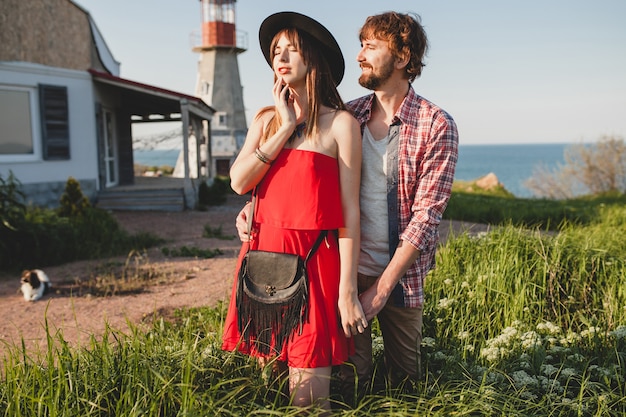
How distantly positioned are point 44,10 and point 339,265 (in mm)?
11833

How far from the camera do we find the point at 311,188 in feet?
7.05

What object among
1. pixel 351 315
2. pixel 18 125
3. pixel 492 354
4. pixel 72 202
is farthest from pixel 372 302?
pixel 18 125

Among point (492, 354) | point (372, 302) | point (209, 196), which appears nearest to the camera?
point (372, 302)

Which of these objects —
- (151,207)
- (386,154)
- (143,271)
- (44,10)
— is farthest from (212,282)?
(44,10)

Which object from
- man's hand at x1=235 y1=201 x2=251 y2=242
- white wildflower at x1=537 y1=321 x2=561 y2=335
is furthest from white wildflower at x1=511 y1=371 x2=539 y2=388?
man's hand at x1=235 y1=201 x2=251 y2=242

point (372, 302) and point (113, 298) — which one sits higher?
point (372, 302)

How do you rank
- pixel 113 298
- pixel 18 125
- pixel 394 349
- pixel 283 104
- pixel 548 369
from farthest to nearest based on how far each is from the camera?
pixel 18 125, pixel 113 298, pixel 548 369, pixel 394 349, pixel 283 104

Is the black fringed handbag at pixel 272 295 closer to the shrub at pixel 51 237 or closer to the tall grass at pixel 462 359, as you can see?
the tall grass at pixel 462 359

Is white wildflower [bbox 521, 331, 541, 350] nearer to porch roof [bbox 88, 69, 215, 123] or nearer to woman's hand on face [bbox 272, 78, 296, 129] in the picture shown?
woman's hand on face [bbox 272, 78, 296, 129]

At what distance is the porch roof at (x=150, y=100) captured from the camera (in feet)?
43.0

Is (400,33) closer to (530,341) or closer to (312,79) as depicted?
(312,79)

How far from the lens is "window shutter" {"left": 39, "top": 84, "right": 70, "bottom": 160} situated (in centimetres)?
1152

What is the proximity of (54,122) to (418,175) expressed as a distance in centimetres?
1128

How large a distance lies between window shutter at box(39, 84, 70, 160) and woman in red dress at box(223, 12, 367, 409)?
10.8 m
